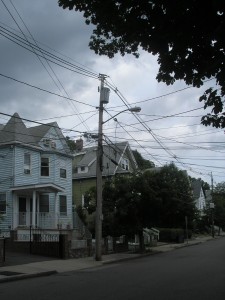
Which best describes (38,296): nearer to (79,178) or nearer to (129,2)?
(129,2)

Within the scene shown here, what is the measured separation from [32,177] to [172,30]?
2765 cm

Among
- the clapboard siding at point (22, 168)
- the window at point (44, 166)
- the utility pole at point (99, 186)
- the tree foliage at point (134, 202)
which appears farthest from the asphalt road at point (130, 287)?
the window at point (44, 166)

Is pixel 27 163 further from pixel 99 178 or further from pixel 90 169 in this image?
pixel 90 169

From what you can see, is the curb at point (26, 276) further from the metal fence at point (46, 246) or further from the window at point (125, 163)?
the window at point (125, 163)

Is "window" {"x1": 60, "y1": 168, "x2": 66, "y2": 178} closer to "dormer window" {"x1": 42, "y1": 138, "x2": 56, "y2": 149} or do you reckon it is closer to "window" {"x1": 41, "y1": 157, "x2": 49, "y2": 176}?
"window" {"x1": 41, "y1": 157, "x2": 49, "y2": 176}

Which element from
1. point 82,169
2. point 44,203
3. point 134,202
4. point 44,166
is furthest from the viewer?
point 82,169

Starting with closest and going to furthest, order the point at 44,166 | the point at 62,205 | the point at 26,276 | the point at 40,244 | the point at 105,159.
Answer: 1. the point at 26,276
2. the point at 40,244
3. the point at 44,166
4. the point at 62,205
5. the point at 105,159

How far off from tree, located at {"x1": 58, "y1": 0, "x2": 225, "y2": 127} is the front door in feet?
83.4

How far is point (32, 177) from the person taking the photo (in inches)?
1387

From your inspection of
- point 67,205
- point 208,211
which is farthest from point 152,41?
point 208,211

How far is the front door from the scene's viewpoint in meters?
33.7

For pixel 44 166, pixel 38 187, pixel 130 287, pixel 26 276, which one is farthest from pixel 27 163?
pixel 130 287

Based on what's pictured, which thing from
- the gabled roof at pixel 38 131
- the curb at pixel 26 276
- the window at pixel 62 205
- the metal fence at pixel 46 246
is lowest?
the curb at pixel 26 276

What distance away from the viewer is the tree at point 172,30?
8555 mm
